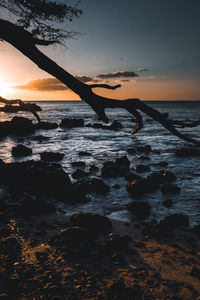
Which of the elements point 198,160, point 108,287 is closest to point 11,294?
point 108,287

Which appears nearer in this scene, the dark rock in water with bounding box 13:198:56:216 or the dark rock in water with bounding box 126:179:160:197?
the dark rock in water with bounding box 13:198:56:216

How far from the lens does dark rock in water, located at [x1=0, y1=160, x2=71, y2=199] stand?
29.0 feet

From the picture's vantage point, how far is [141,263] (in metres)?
4.66

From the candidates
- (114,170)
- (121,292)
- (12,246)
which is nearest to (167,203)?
(114,170)

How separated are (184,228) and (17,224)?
16.9 feet

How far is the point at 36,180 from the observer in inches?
369

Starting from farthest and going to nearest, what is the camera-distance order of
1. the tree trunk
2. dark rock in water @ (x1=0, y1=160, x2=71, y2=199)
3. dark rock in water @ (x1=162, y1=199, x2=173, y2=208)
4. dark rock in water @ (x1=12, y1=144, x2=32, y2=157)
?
dark rock in water @ (x1=12, y1=144, x2=32, y2=157)
dark rock in water @ (x1=0, y1=160, x2=71, y2=199)
dark rock in water @ (x1=162, y1=199, x2=173, y2=208)
the tree trunk

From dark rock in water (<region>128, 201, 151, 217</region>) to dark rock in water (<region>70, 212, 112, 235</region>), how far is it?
1482 mm

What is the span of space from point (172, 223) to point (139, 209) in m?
1.27

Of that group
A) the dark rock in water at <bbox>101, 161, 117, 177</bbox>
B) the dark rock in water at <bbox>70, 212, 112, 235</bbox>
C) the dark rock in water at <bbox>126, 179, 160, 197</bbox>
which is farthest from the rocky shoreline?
the dark rock in water at <bbox>101, 161, 117, 177</bbox>

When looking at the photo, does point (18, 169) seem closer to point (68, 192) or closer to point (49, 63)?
point (68, 192)

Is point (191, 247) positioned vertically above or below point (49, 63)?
Answer: below

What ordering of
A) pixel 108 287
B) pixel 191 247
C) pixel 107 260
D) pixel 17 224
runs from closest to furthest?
pixel 108 287 → pixel 107 260 → pixel 191 247 → pixel 17 224

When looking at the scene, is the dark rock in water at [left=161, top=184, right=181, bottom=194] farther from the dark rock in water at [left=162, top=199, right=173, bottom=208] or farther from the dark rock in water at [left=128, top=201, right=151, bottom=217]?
the dark rock in water at [left=128, top=201, right=151, bottom=217]
